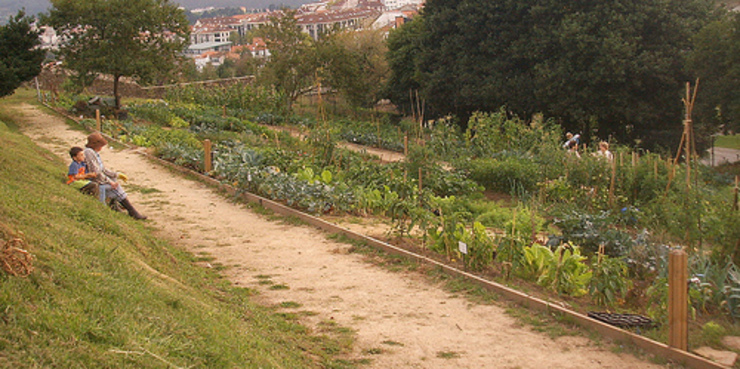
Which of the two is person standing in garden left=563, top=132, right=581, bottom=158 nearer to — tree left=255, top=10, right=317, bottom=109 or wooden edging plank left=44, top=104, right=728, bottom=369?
wooden edging plank left=44, top=104, right=728, bottom=369

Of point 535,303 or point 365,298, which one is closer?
point 535,303

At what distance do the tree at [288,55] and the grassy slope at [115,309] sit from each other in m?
20.0

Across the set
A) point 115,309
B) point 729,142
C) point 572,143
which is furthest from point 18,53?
point 729,142

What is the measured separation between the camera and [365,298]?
6617 millimetres

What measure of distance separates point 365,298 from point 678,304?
2.85m

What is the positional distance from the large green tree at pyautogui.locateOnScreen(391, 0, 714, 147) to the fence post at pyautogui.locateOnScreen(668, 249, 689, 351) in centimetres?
1626

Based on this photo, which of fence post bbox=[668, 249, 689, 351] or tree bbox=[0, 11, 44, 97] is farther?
tree bbox=[0, 11, 44, 97]

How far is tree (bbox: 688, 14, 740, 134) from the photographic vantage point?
19656 mm

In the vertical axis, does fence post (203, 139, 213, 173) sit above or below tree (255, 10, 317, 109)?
below

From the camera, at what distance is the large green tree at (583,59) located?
21.6 metres

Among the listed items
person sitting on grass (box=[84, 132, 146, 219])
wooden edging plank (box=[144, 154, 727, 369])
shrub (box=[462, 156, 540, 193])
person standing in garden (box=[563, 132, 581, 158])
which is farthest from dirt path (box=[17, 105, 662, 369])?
→ person standing in garden (box=[563, 132, 581, 158])

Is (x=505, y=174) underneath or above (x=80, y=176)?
underneath

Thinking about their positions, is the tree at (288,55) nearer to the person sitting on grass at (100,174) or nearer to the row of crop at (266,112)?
the row of crop at (266,112)

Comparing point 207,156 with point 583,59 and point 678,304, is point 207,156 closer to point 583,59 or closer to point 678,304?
point 678,304
